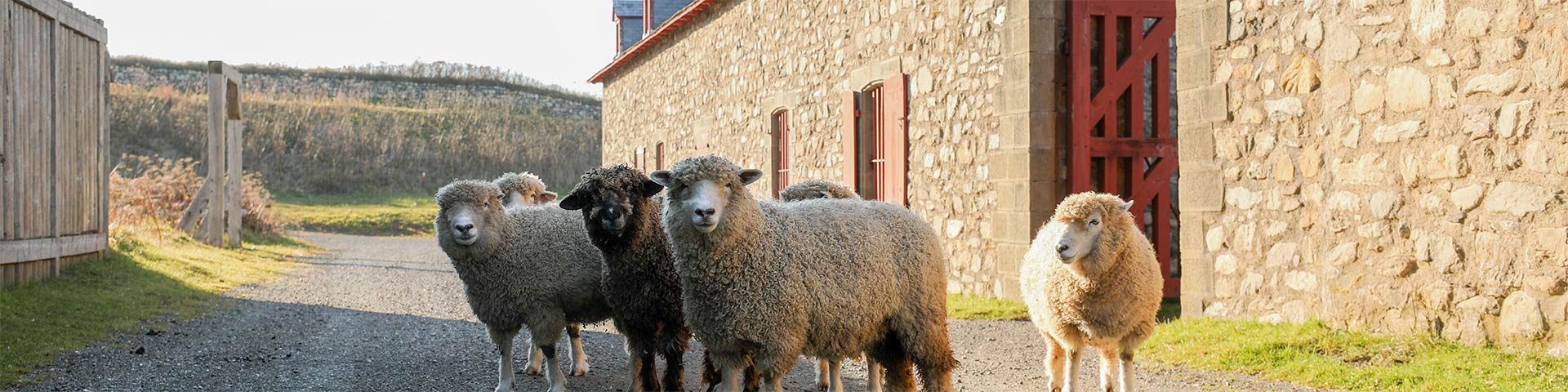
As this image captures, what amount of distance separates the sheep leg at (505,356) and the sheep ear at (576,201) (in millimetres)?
993

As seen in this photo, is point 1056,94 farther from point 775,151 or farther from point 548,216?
point 775,151

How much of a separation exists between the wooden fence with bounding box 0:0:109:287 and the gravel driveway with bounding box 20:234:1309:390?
160 centimetres

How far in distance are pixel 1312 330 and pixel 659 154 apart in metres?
16.3

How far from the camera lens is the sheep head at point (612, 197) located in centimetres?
553

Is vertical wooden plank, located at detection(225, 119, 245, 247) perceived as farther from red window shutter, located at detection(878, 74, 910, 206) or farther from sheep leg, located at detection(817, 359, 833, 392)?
sheep leg, located at detection(817, 359, 833, 392)

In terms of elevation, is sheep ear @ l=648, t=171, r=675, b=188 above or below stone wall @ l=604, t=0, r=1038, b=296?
below

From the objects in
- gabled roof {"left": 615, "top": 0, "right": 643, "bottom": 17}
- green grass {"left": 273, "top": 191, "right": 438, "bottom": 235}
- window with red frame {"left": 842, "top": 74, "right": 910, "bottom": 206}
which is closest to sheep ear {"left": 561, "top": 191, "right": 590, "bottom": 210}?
window with red frame {"left": 842, "top": 74, "right": 910, "bottom": 206}

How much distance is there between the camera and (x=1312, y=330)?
23.6 feet

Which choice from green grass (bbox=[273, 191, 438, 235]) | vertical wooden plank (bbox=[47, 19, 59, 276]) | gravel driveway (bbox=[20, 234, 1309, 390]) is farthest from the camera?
green grass (bbox=[273, 191, 438, 235])

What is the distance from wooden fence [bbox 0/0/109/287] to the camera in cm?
1035

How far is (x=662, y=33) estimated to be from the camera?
21.3 m

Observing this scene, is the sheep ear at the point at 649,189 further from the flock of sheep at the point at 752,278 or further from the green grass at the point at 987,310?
the green grass at the point at 987,310

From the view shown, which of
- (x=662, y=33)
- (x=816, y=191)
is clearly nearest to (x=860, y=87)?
(x=816, y=191)

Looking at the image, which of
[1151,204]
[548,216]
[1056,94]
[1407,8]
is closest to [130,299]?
[548,216]
